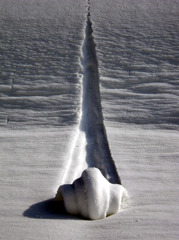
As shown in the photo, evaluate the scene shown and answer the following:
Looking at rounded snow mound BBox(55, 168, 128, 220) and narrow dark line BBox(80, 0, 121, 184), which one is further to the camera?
narrow dark line BBox(80, 0, 121, 184)

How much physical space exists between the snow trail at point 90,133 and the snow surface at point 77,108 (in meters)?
0.05

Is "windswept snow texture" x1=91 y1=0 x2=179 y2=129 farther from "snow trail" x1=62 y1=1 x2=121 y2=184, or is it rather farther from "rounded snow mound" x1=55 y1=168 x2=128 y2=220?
"rounded snow mound" x1=55 y1=168 x2=128 y2=220

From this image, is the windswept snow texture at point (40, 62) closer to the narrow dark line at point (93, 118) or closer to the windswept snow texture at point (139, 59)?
the narrow dark line at point (93, 118)

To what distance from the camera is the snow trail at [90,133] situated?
8.59ft

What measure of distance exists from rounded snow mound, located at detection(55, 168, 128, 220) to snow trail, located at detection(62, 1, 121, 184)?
0.42 m

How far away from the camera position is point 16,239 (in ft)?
5.75

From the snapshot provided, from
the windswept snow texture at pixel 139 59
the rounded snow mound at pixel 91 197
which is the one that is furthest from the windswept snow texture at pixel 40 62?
the rounded snow mound at pixel 91 197

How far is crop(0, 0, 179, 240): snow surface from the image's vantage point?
1977 millimetres

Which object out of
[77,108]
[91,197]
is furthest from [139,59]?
[91,197]

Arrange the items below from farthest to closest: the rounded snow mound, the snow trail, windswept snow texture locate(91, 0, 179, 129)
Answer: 1. windswept snow texture locate(91, 0, 179, 129)
2. the snow trail
3. the rounded snow mound

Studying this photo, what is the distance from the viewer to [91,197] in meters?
1.94

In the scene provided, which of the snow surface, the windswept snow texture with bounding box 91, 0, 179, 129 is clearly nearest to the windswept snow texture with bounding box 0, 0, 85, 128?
the snow surface

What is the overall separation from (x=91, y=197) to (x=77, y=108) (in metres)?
1.38

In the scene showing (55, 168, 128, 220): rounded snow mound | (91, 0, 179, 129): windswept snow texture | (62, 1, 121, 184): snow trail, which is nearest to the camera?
(55, 168, 128, 220): rounded snow mound
